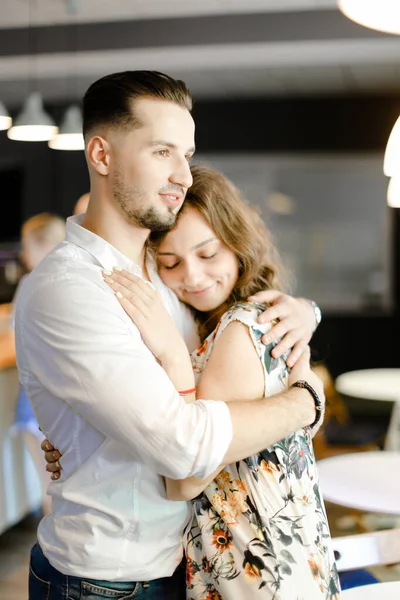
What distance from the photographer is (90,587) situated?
144 centimetres

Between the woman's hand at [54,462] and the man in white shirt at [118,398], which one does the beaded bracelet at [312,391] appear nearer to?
the man in white shirt at [118,398]

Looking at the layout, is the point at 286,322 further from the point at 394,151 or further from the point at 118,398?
the point at 394,151

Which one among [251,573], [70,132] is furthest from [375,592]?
[70,132]

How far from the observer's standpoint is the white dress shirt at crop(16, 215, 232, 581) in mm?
1276

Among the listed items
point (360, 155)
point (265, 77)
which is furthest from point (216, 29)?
point (360, 155)

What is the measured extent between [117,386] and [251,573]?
501mm

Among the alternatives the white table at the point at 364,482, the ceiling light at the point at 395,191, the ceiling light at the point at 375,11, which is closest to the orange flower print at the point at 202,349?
the ceiling light at the point at 375,11

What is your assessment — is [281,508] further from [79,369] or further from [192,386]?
[79,369]

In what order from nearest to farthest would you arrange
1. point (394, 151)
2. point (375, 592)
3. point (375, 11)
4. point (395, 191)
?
1. point (375, 592)
2. point (375, 11)
3. point (394, 151)
4. point (395, 191)

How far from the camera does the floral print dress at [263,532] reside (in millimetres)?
1467

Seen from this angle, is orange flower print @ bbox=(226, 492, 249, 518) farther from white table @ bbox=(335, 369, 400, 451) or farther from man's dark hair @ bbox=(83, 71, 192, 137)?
white table @ bbox=(335, 369, 400, 451)

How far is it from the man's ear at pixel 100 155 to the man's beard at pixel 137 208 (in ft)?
0.11

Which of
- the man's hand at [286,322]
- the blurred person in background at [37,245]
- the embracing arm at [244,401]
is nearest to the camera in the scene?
the embracing arm at [244,401]

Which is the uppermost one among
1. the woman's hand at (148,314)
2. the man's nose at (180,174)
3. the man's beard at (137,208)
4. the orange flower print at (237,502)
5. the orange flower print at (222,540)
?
the man's nose at (180,174)
